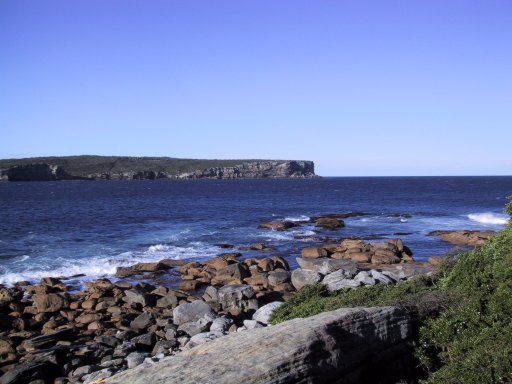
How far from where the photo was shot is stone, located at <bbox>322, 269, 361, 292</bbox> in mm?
20163

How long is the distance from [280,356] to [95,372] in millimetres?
7963

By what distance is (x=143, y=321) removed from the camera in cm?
1906

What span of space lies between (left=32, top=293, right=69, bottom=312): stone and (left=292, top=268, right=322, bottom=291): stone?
11.3m

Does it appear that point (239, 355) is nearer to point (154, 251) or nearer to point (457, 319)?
point (457, 319)

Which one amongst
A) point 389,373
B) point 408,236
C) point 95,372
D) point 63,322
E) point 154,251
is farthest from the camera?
point 408,236

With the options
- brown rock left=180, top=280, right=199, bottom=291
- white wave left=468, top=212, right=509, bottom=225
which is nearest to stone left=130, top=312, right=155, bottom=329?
brown rock left=180, top=280, right=199, bottom=291

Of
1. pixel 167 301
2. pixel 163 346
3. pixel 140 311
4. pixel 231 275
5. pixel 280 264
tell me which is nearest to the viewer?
pixel 163 346

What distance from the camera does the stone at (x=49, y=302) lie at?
21.4 metres

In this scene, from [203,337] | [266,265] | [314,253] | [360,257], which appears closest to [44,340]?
[203,337]

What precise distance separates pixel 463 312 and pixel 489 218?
49.1m

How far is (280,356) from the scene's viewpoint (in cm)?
858

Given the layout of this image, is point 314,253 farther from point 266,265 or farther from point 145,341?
point 145,341

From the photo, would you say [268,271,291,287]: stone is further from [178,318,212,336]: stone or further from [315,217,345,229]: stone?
[315,217,345,229]: stone

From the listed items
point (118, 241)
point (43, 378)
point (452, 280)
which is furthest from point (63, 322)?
point (118, 241)
